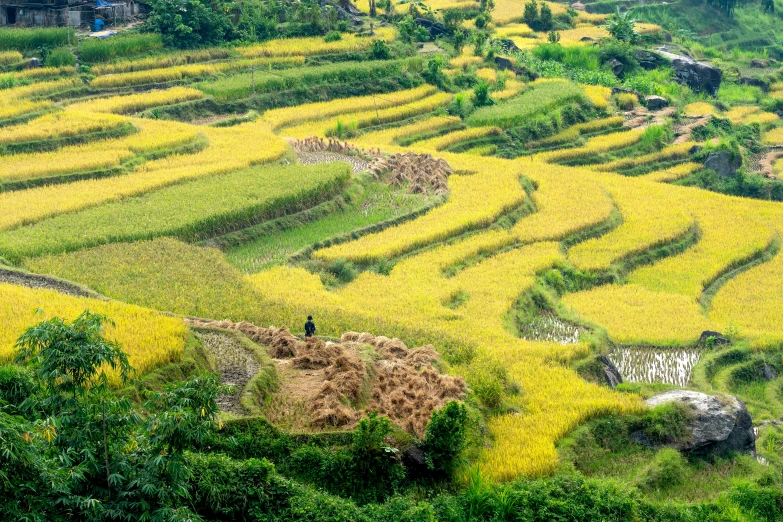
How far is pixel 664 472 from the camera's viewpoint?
1209 centimetres

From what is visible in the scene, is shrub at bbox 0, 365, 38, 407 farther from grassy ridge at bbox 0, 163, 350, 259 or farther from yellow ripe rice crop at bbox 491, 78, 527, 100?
yellow ripe rice crop at bbox 491, 78, 527, 100

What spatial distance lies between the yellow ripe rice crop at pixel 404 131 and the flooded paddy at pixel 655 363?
1247 centimetres

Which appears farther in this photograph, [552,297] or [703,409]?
[552,297]

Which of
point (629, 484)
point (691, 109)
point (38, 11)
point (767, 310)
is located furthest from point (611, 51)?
point (629, 484)

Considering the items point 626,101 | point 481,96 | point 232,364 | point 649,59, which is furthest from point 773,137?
point 232,364

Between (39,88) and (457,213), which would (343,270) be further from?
(39,88)

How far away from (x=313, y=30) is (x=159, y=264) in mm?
21585

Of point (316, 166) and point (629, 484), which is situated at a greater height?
point (316, 166)

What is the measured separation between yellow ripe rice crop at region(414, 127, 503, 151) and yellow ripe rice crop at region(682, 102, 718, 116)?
8.87 metres

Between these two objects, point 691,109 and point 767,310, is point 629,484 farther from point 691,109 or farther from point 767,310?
point 691,109

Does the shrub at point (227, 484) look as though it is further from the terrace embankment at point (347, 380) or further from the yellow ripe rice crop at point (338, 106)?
→ the yellow ripe rice crop at point (338, 106)

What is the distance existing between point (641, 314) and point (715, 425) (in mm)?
5458

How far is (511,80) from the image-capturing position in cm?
3831

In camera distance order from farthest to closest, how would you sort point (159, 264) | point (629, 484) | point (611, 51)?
1. point (611, 51)
2. point (159, 264)
3. point (629, 484)
